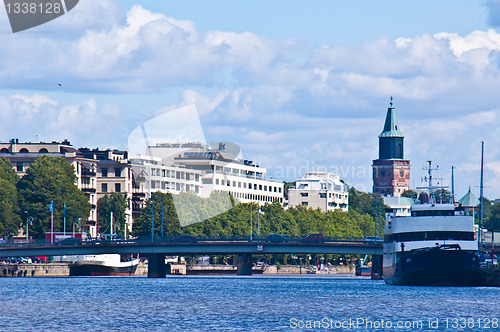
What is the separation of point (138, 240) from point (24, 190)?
3903cm

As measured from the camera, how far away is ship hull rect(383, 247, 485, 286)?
4921 inches

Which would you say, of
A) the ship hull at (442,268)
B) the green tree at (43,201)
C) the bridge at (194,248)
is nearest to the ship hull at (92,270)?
the green tree at (43,201)

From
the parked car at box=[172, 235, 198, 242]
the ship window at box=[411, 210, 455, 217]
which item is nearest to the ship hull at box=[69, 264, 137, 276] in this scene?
the parked car at box=[172, 235, 198, 242]

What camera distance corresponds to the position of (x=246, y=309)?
92625 millimetres

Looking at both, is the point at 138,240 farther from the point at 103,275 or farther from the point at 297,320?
the point at 297,320

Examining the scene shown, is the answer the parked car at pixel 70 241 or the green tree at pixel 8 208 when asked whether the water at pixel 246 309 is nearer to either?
the parked car at pixel 70 241

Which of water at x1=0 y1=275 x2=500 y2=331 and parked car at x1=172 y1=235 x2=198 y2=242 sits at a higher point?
parked car at x1=172 y1=235 x2=198 y2=242

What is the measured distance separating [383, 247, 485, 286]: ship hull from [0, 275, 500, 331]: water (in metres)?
1.22

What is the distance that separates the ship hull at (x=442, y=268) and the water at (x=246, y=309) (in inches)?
48.2

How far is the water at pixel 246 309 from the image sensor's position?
77.9 metres

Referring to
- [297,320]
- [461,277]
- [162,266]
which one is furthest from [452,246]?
[162,266]

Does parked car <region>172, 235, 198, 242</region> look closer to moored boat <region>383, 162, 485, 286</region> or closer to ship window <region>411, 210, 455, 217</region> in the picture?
moored boat <region>383, 162, 485, 286</region>

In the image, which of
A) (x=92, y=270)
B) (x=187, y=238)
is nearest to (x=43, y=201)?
(x=92, y=270)

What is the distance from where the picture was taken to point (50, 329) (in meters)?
74.5
